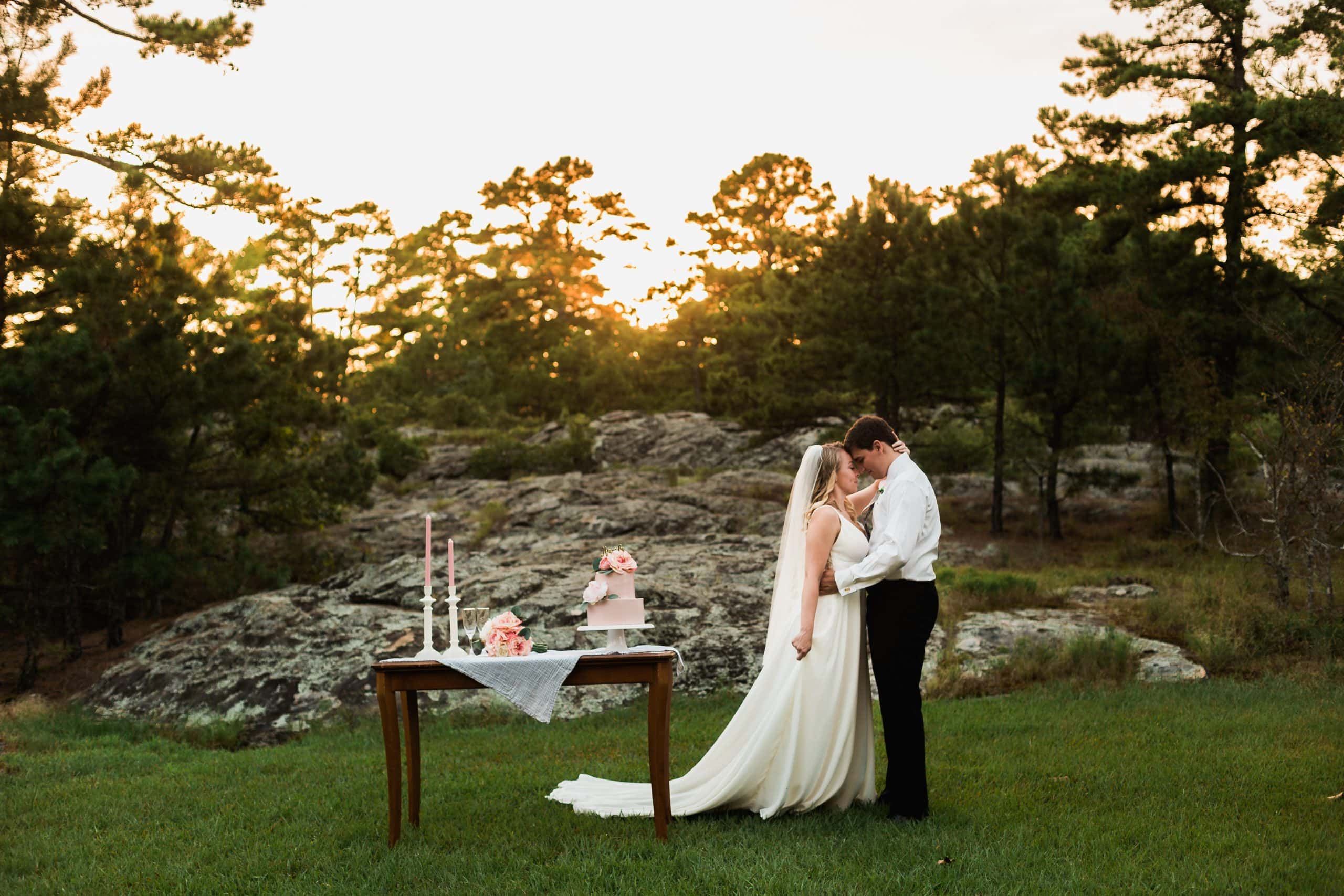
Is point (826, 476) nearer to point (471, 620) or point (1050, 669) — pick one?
point (471, 620)

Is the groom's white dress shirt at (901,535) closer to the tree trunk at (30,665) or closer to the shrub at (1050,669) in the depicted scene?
the shrub at (1050,669)

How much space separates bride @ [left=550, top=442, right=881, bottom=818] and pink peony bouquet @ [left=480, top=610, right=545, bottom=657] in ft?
3.79

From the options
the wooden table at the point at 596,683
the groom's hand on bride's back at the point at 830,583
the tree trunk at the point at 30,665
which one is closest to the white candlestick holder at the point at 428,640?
the wooden table at the point at 596,683

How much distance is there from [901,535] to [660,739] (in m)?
1.70

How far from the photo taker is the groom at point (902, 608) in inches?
246

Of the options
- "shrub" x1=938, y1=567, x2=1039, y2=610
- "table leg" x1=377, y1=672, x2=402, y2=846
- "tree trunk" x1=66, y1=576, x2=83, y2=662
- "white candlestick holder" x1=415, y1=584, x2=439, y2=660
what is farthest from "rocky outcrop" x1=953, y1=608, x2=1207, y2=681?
"tree trunk" x1=66, y1=576, x2=83, y2=662

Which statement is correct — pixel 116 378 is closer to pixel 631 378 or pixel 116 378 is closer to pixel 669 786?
pixel 669 786

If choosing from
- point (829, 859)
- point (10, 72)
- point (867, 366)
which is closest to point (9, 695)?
point (10, 72)

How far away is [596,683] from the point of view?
6.02 metres

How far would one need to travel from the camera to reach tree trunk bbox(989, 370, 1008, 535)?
75.6ft

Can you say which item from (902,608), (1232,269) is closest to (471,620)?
(902,608)

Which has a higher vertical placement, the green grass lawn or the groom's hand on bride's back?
the groom's hand on bride's back

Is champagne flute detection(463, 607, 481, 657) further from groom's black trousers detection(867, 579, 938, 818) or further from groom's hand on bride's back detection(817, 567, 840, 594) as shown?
groom's black trousers detection(867, 579, 938, 818)

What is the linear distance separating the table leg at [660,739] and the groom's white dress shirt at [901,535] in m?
1.15
